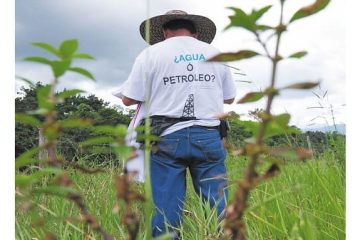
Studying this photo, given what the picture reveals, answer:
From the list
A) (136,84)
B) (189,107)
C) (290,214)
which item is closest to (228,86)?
(189,107)

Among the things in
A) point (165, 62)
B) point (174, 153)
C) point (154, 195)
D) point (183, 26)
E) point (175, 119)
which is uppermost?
point (183, 26)

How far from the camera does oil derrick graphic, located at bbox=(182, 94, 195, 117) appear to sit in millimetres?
2479

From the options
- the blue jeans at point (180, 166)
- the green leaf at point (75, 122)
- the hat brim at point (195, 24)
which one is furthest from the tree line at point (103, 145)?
the hat brim at point (195, 24)

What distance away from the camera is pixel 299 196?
5.53 feet

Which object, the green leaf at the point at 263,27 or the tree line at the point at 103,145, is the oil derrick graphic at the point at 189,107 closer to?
the tree line at the point at 103,145

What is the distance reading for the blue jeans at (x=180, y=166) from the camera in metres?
2.48

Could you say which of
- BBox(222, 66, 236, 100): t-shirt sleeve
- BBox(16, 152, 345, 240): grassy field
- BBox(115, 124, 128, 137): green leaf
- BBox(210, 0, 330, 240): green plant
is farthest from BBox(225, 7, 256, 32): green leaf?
Answer: BBox(222, 66, 236, 100): t-shirt sleeve

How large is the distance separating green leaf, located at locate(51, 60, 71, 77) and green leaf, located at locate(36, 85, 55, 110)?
14 mm

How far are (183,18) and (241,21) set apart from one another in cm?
239
